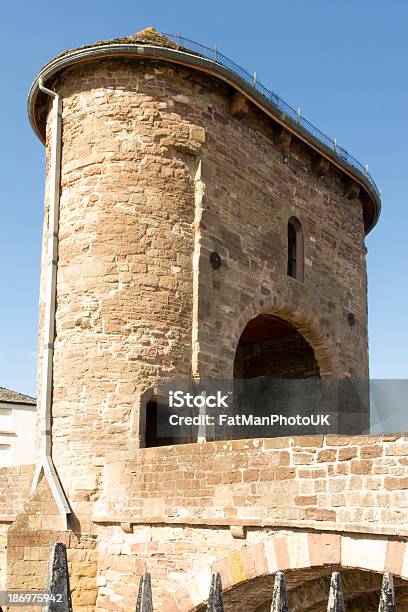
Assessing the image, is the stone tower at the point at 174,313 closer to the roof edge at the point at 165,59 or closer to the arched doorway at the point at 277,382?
the roof edge at the point at 165,59

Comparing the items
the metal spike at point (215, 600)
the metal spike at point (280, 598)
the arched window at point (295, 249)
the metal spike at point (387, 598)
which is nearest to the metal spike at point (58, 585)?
the metal spike at point (215, 600)

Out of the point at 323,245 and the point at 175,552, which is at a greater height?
the point at 323,245

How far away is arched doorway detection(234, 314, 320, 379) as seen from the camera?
1599cm

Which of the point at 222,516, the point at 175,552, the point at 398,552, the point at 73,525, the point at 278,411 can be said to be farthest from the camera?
the point at 278,411

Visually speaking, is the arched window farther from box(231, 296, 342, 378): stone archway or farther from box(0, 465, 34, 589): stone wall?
box(0, 465, 34, 589): stone wall

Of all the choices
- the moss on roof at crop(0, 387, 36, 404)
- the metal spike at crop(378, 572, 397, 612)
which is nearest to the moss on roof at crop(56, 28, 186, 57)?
the metal spike at crop(378, 572, 397, 612)

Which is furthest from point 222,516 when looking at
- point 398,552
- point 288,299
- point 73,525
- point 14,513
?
point 288,299

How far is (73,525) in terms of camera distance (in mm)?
10727

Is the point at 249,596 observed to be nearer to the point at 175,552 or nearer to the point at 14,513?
the point at 175,552

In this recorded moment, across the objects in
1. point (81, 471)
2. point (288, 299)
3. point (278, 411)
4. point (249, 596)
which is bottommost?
point (249, 596)

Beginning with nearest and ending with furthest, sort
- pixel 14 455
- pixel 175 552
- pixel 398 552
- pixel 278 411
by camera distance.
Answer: pixel 398 552 < pixel 175 552 < pixel 278 411 < pixel 14 455

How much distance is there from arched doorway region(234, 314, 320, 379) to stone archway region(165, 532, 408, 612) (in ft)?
21.6

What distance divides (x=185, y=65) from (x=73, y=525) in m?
7.30

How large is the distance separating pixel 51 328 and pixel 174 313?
73.6 inches
